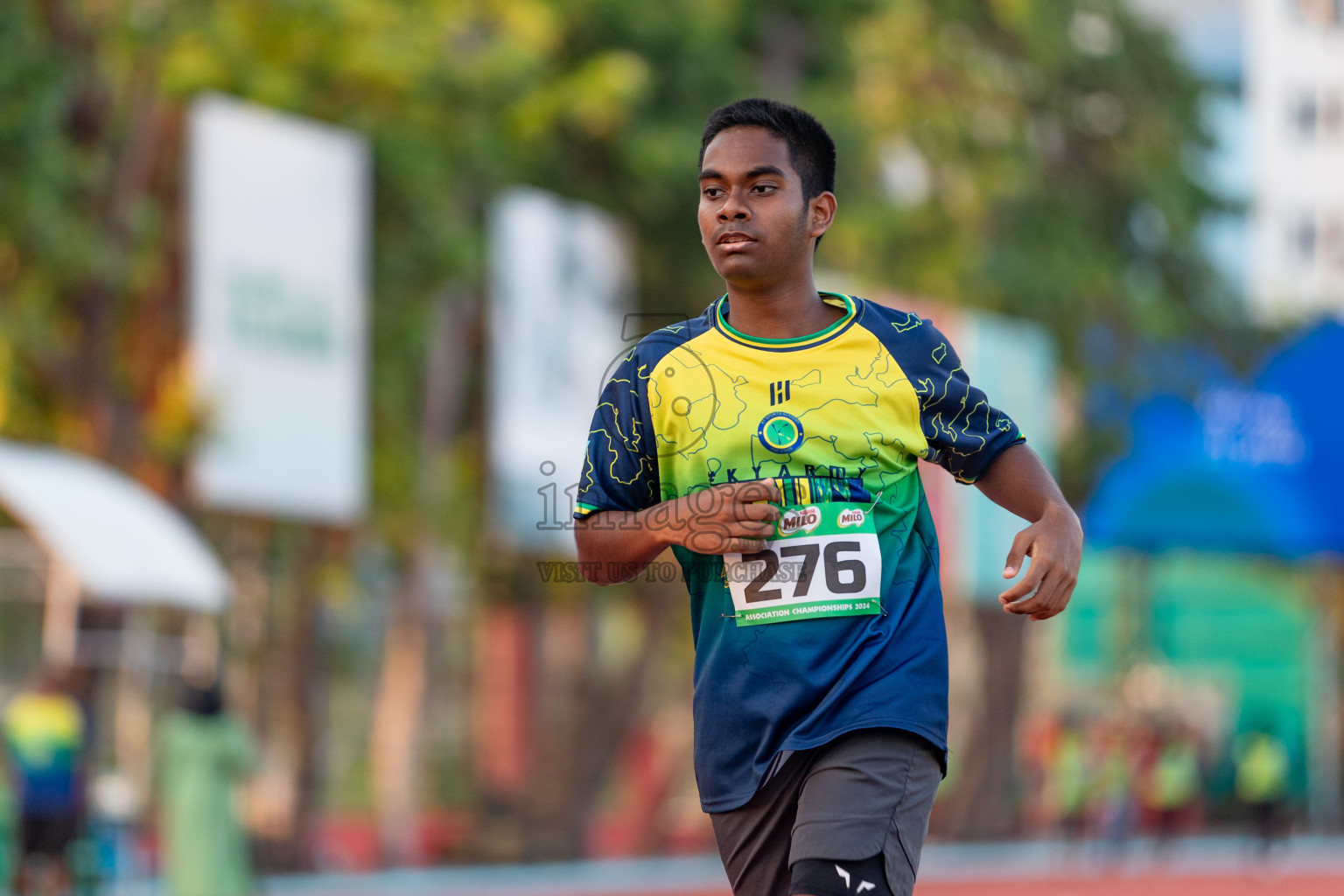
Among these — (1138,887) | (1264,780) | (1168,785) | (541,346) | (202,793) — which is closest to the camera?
(202,793)

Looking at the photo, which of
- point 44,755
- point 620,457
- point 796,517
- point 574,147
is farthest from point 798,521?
point 574,147

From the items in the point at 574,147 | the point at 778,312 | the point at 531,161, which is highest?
the point at 574,147

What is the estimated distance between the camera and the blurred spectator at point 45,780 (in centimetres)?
1351

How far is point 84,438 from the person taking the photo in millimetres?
17312

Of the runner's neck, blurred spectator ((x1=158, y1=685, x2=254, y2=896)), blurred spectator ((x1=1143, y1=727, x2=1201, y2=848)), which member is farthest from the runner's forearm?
blurred spectator ((x1=1143, y1=727, x2=1201, y2=848))

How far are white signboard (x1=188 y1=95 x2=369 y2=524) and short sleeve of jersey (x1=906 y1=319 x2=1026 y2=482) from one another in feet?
40.2

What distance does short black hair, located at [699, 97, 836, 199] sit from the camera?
13.7ft

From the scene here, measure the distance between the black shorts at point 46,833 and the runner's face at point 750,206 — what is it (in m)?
10.4

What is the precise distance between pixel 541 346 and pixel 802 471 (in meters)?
15.7

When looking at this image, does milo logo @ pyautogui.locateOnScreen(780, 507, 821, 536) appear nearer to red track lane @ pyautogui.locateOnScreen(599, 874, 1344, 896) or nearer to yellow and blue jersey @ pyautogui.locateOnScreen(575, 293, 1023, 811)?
yellow and blue jersey @ pyautogui.locateOnScreen(575, 293, 1023, 811)

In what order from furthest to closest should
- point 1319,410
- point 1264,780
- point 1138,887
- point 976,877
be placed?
point 1319,410 < point 1264,780 < point 976,877 < point 1138,887

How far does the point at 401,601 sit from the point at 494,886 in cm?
403

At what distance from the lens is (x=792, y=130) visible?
419cm

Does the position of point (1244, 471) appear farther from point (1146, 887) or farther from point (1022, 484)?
point (1022, 484)
